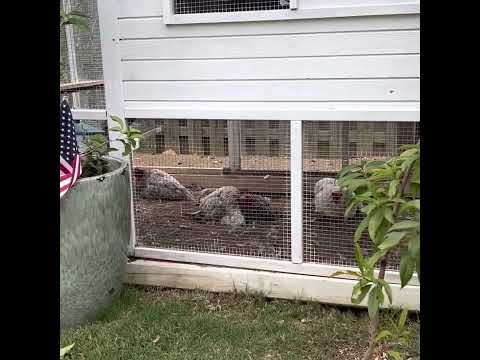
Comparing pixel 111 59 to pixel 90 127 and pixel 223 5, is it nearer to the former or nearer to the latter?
pixel 90 127

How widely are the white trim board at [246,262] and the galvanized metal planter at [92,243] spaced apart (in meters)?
0.36

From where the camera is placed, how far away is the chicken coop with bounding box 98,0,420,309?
100 inches

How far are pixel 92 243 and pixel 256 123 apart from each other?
0.99 m

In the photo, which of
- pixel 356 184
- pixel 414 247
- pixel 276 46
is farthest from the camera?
pixel 276 46

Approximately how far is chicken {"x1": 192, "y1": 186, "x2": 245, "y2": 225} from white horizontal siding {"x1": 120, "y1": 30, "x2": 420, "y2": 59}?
0.70 m

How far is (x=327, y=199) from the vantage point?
2.70 metres

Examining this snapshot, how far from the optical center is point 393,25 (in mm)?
2467

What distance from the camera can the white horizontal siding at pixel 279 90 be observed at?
2.53 metres

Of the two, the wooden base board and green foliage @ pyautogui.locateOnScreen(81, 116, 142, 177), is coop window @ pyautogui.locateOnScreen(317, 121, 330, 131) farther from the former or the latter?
green foliage @ pyautogui.locateOnScreen(81, 116, 142, 177)

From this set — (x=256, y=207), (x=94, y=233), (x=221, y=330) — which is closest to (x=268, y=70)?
(x=256, y=207)

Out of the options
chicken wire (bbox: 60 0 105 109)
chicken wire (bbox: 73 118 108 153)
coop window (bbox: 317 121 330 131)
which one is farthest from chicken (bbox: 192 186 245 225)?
chicken wire (bbox: 60 0 105 109)

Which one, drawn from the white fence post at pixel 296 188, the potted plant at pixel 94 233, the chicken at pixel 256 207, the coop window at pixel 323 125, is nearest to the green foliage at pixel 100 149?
the potted plant at pixel 94 233
